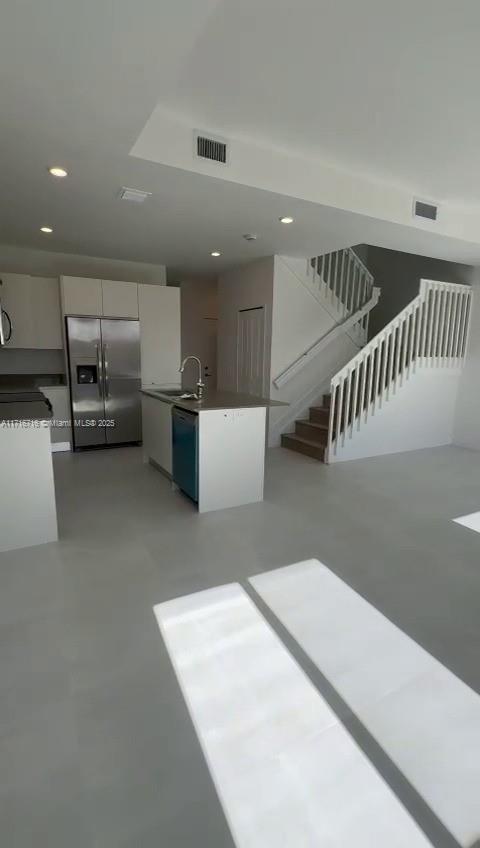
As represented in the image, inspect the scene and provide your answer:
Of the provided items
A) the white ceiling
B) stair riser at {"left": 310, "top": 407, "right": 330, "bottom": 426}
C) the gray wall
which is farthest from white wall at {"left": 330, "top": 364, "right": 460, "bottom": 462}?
the white ceiling

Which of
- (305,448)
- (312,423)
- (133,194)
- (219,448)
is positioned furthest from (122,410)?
(133,194)

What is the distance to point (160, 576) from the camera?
2.44 meters

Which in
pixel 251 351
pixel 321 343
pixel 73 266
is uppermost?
pixel 73 266

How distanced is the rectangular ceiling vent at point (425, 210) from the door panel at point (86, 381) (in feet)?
12.5

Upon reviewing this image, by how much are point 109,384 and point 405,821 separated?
4932mm

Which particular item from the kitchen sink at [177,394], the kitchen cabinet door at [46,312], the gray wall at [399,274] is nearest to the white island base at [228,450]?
the kitchen sink at [177,394]

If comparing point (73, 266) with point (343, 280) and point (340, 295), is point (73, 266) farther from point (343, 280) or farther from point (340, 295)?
point (343, 280)

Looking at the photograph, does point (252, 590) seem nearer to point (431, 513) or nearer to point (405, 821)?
point (405, 821)

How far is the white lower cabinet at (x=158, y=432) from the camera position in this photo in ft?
13.1

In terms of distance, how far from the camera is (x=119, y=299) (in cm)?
518

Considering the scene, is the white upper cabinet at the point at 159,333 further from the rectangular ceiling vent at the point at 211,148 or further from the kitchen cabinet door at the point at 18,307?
the rectangular ceiling vent at the point at 211,148

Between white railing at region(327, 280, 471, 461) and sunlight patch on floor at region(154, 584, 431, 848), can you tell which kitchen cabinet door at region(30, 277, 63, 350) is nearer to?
white railing at region(327, 280, 471, 461)

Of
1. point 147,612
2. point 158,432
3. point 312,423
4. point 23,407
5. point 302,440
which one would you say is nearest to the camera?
point 147,612

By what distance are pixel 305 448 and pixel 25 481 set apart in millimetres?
3528
